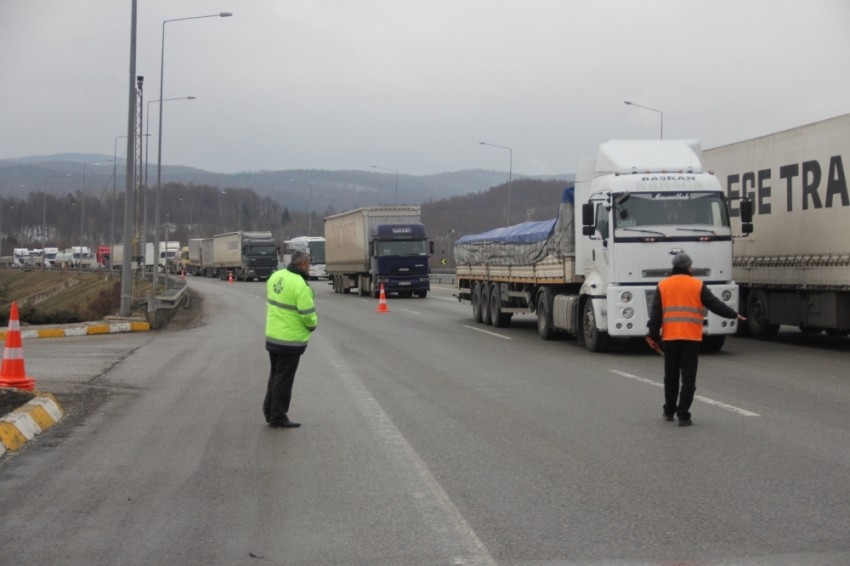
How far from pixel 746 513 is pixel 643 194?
10401mm

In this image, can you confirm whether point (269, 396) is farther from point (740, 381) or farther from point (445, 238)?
point (445, 238)

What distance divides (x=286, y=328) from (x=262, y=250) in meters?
66.4

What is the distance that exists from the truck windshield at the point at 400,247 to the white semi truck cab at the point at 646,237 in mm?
26008

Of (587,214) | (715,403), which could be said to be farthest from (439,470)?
(587,214)

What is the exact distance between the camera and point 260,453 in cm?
852

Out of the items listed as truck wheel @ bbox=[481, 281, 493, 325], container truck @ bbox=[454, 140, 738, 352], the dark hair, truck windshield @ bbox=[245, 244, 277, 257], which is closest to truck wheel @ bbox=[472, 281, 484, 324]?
truck wheel @ bbox=[481, 281, 493, 325]

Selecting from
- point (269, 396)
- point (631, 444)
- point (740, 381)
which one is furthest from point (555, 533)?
point (740, 381)

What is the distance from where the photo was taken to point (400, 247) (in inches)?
1688

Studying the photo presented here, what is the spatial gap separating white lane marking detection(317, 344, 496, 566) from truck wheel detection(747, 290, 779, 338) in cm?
1073

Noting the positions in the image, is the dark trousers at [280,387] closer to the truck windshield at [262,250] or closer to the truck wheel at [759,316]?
the truck wheel at [759,316]

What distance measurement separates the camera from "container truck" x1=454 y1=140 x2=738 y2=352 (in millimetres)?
15914

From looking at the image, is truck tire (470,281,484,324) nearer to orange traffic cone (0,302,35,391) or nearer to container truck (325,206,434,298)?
container truck (325,206,434,298)

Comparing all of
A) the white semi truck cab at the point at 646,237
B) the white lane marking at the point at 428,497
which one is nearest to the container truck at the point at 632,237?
the white semi truck cab at the point at 646,237

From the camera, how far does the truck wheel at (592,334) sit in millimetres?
16797
